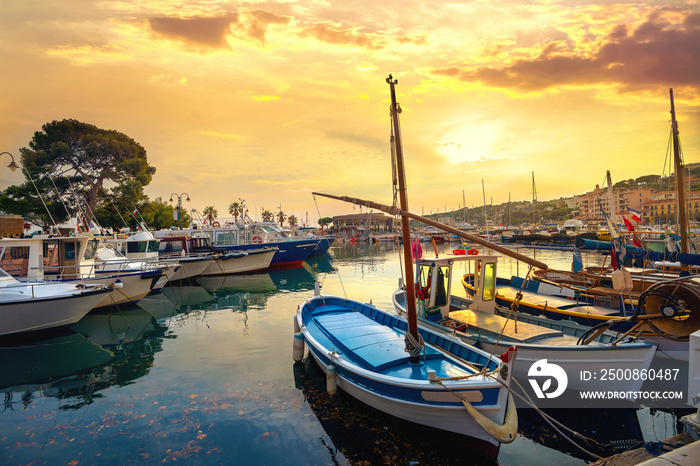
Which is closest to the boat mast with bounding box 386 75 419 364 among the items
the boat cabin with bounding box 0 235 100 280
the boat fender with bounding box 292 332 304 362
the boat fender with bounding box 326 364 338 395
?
the boat fender with bounding box 326 364 338 395

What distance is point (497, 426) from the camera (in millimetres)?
6105

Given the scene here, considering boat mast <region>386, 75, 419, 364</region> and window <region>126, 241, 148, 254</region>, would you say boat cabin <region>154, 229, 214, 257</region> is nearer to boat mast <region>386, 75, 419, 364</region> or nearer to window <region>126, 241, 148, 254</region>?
window <region>126, 241, 148, 254</region>

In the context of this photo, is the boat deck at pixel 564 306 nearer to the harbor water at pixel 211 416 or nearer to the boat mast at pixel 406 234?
the harbor water at pixel 211 416

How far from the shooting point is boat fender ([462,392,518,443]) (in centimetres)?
601

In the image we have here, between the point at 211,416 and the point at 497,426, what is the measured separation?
22.0ft

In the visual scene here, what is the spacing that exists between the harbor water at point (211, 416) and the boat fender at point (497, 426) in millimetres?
1044

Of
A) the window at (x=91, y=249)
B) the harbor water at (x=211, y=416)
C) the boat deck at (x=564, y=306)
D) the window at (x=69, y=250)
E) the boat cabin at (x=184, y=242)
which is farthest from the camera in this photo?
the boat cabin at (x=184, y=242)

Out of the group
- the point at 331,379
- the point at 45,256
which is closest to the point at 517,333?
the point at 331,379

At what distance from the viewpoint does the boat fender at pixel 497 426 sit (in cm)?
601

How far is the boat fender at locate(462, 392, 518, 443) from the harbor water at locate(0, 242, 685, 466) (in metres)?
1.04

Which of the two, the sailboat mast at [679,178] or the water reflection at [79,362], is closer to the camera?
the water reflection at [79,362]

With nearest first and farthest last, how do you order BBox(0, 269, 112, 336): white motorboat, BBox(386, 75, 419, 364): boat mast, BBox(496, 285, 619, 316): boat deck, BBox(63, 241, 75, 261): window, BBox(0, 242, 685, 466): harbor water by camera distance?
BBox(0, 242, 685, 466): harbor water
BBox(386, 75, 419, 364): boat mast
BBox(496, 285, 619, 316): boat deck
BBox(0, 269, 112, 336): white motorboat
BBox(63, 241, 75, 261): window

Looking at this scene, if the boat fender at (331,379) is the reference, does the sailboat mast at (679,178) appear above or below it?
above

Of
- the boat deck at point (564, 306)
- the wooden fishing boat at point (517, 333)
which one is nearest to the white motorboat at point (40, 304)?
the wooden fishing boat at point (517, 333)
